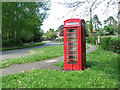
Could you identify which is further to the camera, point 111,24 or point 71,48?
point 111,24

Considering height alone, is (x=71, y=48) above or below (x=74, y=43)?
below

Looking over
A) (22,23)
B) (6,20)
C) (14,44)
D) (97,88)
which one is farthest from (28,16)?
(97,88)

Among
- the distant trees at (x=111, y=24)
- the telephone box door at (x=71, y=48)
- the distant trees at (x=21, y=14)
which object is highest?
the distant trees at (x=21, y=14)

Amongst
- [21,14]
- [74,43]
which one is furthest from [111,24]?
[21,14]

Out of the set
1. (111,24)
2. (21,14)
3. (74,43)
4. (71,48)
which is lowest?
(71,48)

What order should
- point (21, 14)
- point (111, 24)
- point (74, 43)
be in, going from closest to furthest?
point (74, 43) → point (111, 24) → point (21, 14)

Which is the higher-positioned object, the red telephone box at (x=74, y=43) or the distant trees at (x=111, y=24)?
the distant trees at (x=111, y=24)

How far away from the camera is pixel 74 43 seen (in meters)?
6.37

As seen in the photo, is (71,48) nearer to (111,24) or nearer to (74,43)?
(74,43)

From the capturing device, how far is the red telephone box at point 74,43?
608 centimetres

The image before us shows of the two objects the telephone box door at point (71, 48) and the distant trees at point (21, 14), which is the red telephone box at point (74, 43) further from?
the distant trees at point (21, 14)

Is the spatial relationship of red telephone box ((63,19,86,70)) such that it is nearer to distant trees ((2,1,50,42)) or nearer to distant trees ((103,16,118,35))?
distant trees ((103,16,118,35))

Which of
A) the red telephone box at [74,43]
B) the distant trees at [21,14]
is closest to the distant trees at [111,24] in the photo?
the red telephone box at [74,43]

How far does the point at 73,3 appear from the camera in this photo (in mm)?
4629
